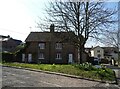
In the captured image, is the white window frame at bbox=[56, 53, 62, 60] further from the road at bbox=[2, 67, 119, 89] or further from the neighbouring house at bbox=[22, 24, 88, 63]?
the road at bbox=[2, 67, 119, 89]

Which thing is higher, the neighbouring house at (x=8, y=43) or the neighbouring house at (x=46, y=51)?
the neighbouring house at (x=8, y=43)

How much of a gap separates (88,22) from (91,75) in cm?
712

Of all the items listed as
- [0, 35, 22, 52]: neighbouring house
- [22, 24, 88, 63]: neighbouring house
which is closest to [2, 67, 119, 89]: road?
[22, 24, 88, 63]: neighbouring house

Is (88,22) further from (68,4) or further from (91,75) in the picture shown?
(91,75)

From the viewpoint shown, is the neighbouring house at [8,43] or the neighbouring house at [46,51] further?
the neighbouring house at [8,43]

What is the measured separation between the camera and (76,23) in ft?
87.7

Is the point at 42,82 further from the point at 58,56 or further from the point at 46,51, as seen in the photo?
the point at 46,51

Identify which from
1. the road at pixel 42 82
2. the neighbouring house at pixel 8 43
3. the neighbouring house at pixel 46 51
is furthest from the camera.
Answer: the neighbouring house at pixel 8 43

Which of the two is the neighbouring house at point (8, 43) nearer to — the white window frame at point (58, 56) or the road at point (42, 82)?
the white window frame at point (58, 56)

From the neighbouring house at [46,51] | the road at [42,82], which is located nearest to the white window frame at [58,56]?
the neighbouring house at [46,51]

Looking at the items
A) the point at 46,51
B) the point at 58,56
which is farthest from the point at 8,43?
the point at 58,56

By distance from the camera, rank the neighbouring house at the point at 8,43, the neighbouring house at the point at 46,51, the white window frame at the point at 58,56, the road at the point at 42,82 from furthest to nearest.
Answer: the neighbouring house at the point at 8,43
the white window frame at the point at 58,56
the neighbouring house at the point at 46,51
the road at the point at 42,82

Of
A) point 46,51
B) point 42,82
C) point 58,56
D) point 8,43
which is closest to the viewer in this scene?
point 42,82

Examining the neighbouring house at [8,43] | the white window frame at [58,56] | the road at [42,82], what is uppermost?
the neighbouring house at [8,43]
